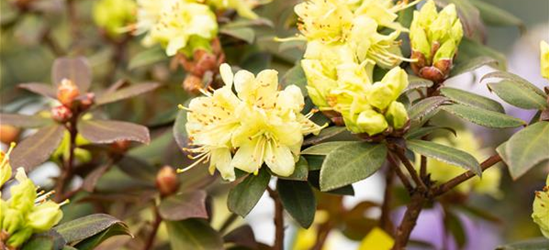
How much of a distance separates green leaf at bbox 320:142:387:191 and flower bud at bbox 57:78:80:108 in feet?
1.39

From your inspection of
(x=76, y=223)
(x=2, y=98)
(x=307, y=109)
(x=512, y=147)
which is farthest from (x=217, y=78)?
(x=2, y=98)

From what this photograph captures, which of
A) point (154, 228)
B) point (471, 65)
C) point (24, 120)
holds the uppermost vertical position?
point (471, 65)

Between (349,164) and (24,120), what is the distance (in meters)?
0.49

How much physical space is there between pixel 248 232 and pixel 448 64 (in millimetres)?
346

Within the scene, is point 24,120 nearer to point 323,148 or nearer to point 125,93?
point 125,93

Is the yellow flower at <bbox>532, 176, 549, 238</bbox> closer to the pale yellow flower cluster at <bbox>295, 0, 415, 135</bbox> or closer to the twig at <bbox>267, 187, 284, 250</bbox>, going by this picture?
the pale yellow flower cluster at <bbox>295, 0, 415, 135</bbox>

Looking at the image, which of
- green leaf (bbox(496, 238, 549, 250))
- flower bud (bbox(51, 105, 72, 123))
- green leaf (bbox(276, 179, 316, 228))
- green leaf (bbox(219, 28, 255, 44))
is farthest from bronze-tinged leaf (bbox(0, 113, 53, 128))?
green leaf (bbox(496, 238, 549, 250))

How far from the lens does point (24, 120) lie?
3.53ft

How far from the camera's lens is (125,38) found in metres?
1.59

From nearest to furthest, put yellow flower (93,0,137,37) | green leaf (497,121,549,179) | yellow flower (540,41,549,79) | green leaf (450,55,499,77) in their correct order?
green leaf (497,121,549,179), yellow flower (540,41,549,79), green leaf (450,55,499,77), yellow flower (93,0,137,37)

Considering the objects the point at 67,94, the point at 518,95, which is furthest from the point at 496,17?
the point at 67,94

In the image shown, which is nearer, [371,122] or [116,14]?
[371,122]

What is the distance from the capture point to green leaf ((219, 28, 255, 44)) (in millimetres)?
1035

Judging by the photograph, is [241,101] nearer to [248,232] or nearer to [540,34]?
[248,232]
